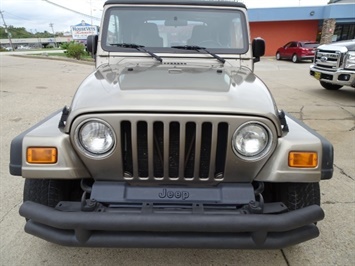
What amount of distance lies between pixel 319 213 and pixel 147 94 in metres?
1.27

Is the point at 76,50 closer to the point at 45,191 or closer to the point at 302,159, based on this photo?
the point at 45,191

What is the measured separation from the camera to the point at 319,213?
182cm

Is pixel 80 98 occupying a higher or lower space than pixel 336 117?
higher

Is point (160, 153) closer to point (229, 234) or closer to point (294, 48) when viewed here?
point (229, 234)

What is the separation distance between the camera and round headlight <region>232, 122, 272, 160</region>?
1.83 metres

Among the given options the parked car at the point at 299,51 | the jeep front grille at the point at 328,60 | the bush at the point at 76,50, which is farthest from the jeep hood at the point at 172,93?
the bush at the point at 76,50

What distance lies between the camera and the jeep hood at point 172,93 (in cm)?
179

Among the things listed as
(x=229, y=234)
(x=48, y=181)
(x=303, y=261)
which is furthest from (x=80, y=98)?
(x=303, y=261)

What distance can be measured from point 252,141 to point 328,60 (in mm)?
7675

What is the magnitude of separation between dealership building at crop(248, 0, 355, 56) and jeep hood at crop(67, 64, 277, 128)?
86.9 ft

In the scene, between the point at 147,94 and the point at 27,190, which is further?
the point at 27,190

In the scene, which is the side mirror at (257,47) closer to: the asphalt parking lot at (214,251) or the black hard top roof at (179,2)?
the black hard top roof at (179,2)

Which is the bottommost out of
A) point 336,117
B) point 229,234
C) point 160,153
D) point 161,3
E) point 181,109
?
point 336,117

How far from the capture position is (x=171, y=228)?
1.69 m
